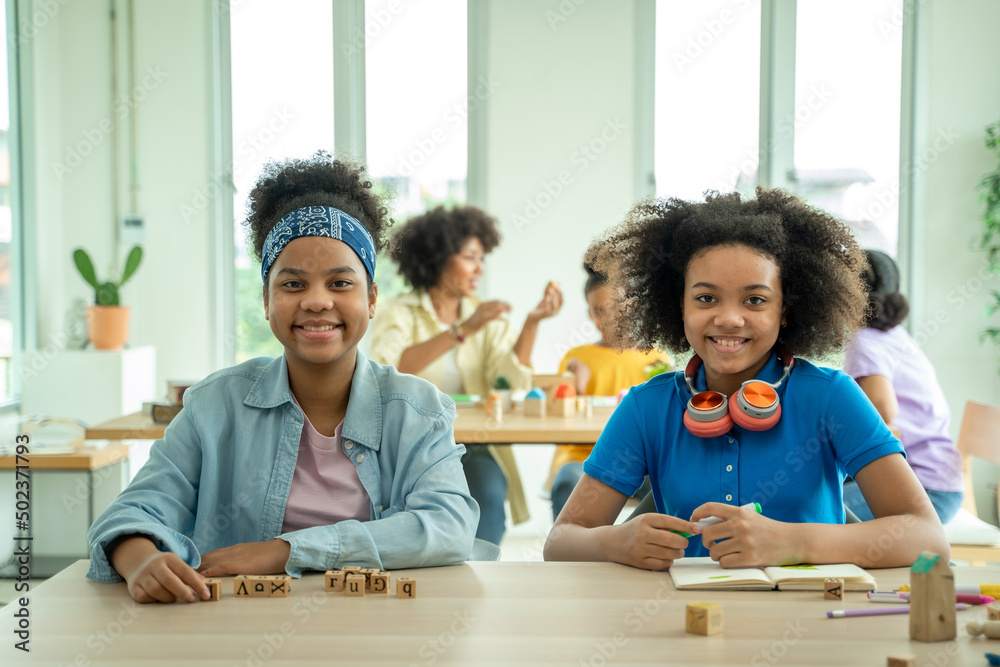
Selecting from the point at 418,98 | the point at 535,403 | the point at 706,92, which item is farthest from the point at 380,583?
the point at 706,92

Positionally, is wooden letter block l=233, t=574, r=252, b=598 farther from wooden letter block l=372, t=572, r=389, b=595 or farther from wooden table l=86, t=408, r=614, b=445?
wooden table l=86, t=408, r=614, b=445

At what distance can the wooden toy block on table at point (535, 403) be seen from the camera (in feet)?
10.2

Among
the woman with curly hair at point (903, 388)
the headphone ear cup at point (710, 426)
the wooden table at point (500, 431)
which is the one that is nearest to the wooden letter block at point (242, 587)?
the headphone ear cup at point (710, 426)

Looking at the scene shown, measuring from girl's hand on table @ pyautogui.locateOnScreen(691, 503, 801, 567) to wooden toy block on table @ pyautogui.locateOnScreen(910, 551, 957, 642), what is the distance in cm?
30

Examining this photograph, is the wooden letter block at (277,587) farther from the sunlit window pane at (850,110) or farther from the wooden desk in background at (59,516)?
the sunlit window pane at (850,110)

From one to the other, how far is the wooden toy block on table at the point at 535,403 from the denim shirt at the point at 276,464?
147cm

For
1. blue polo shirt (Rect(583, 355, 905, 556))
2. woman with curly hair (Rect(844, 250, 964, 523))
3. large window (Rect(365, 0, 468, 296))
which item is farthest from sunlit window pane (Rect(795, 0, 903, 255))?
blue polo shirt (Rect(583, 355, 905, 556))

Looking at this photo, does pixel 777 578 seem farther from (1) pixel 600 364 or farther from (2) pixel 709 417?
(1) pixel 600 364

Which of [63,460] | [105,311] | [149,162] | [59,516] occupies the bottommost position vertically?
[59,516]

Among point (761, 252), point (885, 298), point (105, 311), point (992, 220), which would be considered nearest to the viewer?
point (761, 252)

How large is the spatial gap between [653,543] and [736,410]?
0.32m

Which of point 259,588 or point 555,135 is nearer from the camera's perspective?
point 259,588

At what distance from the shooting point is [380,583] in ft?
4.17

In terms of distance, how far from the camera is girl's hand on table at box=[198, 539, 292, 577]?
135cm
